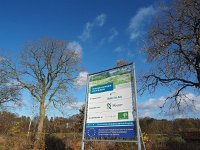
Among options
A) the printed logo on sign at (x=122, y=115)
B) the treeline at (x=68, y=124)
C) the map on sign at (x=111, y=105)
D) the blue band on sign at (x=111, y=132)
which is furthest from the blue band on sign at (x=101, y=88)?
the treeline at (x=68, y=124)

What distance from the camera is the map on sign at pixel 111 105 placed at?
6.85 metres

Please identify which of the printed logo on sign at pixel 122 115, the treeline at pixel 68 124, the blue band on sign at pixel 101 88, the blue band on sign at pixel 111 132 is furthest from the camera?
the treeline at pixel 68 124

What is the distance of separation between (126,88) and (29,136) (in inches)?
351

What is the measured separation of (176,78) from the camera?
53.1 feet

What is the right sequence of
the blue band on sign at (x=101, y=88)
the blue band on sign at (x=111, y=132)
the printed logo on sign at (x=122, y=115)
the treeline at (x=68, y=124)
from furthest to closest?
1. the treeline at (x=68, y=124)
2. the blue band on sign at (x=101, y=88)
3. the printed logo on sign at (x=122, y=115)
4. the blue band on sign at (x=111, y=132)

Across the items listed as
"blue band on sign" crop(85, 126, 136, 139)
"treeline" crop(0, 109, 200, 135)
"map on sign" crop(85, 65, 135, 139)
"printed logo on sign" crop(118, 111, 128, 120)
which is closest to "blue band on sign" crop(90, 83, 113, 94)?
"map on sign" crop(85, 65, 135, 139)

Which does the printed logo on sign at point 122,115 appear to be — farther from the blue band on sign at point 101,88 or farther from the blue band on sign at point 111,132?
the blue band on sign at point 101,88

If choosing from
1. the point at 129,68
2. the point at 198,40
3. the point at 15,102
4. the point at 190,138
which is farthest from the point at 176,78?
the point at 15,102

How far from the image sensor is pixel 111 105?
734 cm

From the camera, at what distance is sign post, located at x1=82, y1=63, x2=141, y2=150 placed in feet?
22.1

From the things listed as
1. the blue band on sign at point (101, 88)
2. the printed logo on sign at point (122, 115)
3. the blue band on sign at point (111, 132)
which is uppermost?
the blue band on sign at point (101, 88)

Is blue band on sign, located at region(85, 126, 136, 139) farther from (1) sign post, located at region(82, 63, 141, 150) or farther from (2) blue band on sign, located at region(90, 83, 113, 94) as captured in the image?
(2) blue band on sign, located at region(90, 83, 113, 94)

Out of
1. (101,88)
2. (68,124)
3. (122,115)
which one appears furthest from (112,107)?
(68,124)

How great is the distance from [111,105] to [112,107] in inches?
3.0
